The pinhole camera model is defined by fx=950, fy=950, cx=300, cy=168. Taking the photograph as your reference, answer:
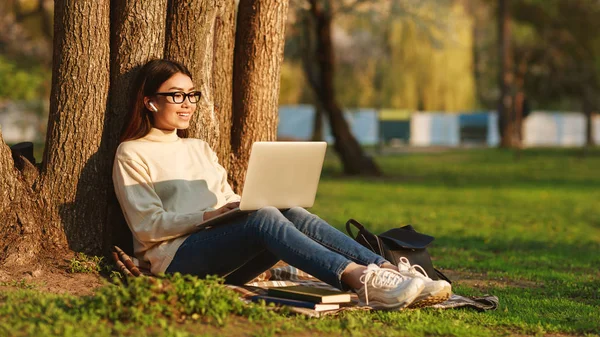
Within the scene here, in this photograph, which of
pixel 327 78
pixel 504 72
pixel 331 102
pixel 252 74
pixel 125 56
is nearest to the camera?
pixel 125 56

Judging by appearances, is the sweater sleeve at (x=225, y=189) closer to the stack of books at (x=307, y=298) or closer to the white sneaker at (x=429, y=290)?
the stack of books at (x=307, y=298)

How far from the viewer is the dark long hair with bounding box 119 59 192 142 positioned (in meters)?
5.75

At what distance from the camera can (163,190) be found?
18.3 feet

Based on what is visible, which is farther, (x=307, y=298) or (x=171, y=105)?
(x=171, y=105)

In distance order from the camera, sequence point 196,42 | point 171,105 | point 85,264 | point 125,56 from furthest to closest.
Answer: point 196,42 → point 125,56 → point 85,264 → point 171,105

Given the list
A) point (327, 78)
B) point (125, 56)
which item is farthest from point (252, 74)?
point (327, 78)

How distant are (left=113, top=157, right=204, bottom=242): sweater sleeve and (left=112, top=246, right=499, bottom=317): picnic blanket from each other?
0.77 ft

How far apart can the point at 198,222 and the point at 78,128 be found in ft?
4.07

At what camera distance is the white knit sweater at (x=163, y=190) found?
211 inches

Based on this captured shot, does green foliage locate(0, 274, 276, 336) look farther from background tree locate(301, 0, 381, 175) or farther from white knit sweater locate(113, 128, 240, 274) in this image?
background tree locate(301, 0, 381, 175)

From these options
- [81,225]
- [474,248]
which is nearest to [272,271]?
[81,225]

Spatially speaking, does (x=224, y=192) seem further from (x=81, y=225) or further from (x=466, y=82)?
(x=466, y=82)

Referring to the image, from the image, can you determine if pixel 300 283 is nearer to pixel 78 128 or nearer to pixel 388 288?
pixel 388 288

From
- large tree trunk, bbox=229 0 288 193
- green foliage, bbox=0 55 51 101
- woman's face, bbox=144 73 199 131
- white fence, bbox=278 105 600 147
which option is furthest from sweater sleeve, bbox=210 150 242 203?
white fence, bbox=278 105 600 147
